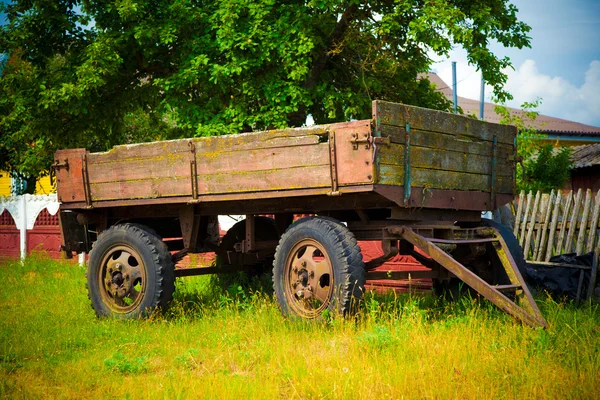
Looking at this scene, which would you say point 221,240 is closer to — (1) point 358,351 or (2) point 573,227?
(1) point 358,351

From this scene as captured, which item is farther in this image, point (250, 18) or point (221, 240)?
point (250, 18)

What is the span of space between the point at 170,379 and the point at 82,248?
4209 mm

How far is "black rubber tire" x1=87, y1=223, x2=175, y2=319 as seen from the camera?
769cm

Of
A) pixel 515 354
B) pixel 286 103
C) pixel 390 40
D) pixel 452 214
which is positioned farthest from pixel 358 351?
pixel 390 40

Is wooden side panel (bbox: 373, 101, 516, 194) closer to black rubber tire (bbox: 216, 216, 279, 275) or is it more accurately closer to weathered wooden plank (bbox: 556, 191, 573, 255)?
weathered wooden plank (bbox: 556, 191, 573, 255)

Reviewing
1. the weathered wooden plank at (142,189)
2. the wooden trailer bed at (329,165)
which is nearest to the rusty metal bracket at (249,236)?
the wooden trailer bed at (329,165)

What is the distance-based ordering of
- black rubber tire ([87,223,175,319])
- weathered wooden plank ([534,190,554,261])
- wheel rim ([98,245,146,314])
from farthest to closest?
1. weathered wooden plank ([534,190,554,261])
2. wheel rim ([98,245,146,314])
3. black rubber tire ([87,223,175,319])

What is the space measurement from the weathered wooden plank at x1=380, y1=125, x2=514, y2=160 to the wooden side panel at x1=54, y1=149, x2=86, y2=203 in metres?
4.10

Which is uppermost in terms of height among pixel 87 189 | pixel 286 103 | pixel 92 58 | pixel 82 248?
pixel 92 58

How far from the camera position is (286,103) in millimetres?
12922

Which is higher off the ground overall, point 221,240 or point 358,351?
point 221,240

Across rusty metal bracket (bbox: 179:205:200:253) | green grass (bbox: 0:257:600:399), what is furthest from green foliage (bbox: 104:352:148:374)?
rusty metal bracket (bbox: 179:205:200:253)

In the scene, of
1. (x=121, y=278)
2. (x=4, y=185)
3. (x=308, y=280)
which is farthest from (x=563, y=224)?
(x=4, y=185)

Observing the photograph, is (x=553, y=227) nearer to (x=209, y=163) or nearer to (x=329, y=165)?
(x=329, y=165)
